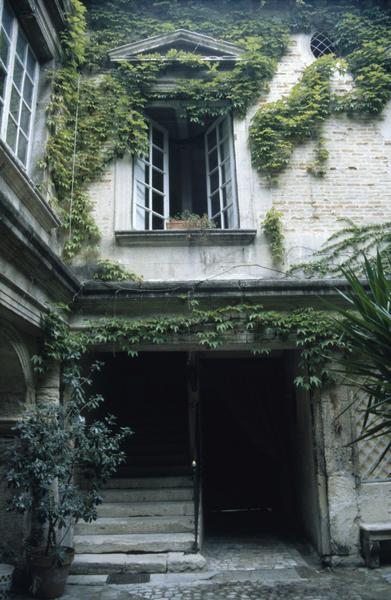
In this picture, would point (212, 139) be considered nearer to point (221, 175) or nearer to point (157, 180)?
point (221, 175)

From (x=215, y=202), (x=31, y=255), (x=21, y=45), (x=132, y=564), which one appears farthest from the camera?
(x=215, y=202)

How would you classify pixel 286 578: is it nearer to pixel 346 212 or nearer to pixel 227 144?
pixel 346 212

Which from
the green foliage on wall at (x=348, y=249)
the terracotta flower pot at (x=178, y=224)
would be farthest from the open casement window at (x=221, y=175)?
the green foliage on wall at (x=348, y=249)

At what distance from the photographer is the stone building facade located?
16.2 ft

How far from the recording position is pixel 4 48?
16.5 feet

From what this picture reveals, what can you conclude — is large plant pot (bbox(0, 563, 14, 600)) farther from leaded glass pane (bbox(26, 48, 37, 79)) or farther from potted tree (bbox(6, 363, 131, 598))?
leaded glass pane (bbox(26, 48, 37, 79))

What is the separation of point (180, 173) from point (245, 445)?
17.6 ft

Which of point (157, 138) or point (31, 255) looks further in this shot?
point (157, 138)

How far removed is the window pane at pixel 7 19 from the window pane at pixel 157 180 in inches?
102

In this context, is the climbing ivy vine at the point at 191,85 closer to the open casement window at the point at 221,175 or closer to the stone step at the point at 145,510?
the open casement window at the point at 221,175

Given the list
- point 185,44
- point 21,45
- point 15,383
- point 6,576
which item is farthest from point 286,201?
point 6,576

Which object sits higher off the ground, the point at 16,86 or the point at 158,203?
the point at 16,86

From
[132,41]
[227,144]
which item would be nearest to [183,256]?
[227,144]

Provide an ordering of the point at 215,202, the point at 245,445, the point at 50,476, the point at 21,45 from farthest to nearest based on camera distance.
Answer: the point at 245,445 → the point at 215,202 → the point at 21,45 → the point at 50,476
